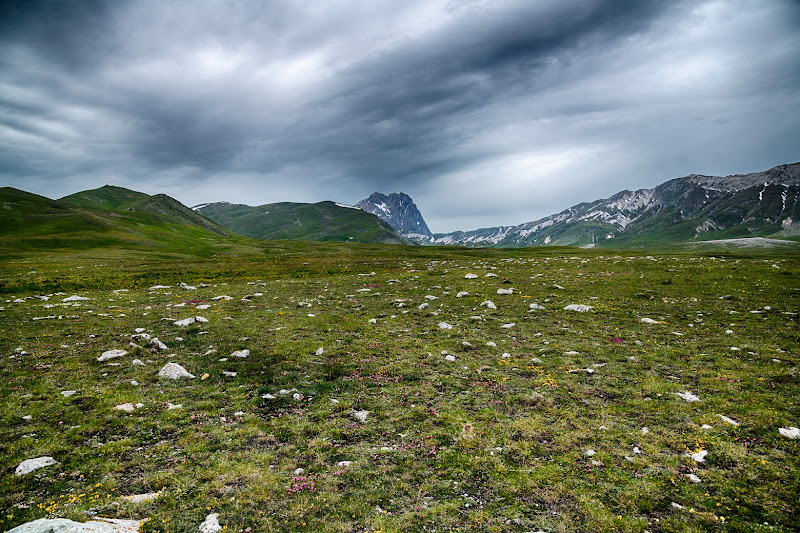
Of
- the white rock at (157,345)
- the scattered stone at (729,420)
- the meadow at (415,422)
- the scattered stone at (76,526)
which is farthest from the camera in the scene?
the white rock at (157,345)

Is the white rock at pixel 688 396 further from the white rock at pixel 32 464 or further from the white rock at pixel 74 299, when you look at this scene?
the white rock at pixel 74 299

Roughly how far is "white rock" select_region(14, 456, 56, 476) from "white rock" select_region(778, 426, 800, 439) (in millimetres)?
16730

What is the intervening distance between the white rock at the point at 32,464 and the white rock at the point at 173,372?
495 centimetres

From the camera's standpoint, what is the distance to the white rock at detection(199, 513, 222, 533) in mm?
5844

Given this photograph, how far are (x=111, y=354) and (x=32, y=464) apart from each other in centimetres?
799

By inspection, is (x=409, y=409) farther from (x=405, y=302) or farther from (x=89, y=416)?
(x=405, y=302)

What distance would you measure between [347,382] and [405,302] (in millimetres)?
13465

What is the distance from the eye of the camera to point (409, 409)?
10258 mm

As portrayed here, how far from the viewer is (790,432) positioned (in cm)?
791

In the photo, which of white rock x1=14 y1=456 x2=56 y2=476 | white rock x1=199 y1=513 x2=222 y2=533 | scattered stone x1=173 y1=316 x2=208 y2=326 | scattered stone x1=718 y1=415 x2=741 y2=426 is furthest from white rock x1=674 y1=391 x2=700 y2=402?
scattered stone x1=173 y1=316 x2=208 y2=326

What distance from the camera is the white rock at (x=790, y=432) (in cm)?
784

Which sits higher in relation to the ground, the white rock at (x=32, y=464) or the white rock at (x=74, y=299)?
the white rock at (x=74, y=299)

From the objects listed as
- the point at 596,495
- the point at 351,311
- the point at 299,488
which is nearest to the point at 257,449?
the point at 299,488

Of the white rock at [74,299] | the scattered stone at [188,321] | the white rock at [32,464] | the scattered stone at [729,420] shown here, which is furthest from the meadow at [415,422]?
the white rock at [74,299]
